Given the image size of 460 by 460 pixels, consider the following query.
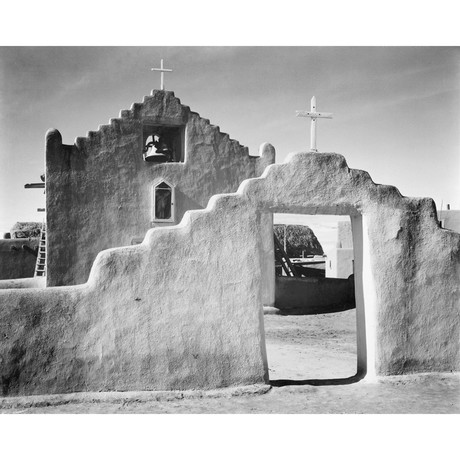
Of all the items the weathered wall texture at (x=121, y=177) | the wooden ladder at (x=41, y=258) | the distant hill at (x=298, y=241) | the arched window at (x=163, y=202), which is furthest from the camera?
the distant hill at (x=298, y=241)

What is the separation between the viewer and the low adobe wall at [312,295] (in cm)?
1343

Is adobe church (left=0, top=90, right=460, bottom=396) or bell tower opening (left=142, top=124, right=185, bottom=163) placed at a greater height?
bell tower opening (left=142, top=124, right=185, bottom=163)

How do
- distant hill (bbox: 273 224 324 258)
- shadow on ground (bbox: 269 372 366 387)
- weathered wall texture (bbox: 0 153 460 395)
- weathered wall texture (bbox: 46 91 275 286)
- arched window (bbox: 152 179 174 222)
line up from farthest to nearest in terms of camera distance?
distant hill (bbox: 273 224 324 258) → arched window (bbox: 152 179 174 222) → weathered wall texture (bbox: 46 91 275 286) → shadow on ground (bbox: 269 372 366 387) → weathered wall texture (bbox: 0 153 460 395)

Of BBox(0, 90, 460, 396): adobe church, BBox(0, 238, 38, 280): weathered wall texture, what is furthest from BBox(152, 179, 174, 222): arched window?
BBox(0, 90, 460, 396): adobe church

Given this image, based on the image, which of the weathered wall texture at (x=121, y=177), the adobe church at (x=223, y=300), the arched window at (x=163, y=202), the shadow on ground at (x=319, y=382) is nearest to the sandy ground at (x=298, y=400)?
the shadow on ground at (x=319, y=382)

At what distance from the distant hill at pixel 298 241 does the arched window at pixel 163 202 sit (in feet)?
59.0

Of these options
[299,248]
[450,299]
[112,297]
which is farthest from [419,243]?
[299,248]

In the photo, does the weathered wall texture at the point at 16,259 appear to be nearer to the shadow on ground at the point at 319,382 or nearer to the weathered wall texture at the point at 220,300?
the weathered wall texture at the point at 220,300

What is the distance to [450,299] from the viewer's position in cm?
640

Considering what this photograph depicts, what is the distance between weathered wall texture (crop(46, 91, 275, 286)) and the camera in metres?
11.9

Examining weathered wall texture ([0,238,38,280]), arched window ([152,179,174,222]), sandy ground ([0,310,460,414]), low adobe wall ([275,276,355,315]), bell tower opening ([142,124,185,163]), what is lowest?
sandy ground ([0,310,460,414])

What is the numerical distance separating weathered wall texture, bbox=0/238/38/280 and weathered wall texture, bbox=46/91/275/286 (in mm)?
3761

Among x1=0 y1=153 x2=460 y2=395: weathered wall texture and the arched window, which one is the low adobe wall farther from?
x1=0 y1=153 x2=460 y2=395: weathered wall texture

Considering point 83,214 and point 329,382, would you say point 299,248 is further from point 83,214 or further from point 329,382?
point 329,382
